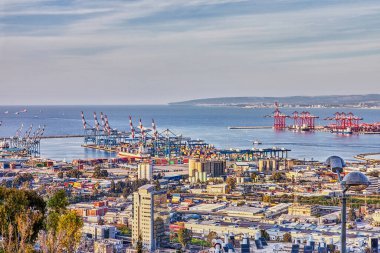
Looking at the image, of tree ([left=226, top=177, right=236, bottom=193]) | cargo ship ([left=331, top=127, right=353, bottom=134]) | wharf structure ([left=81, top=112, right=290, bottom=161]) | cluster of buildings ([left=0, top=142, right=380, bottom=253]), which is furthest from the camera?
cargo ship ([left=331, top=127, right=353, bottom=134])

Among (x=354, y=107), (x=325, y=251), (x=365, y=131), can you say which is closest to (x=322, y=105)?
(x=354, y=107)

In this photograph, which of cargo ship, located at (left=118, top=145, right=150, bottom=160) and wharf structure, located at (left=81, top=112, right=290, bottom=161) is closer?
wharf structure, located at (left=81, top=112, right=290, bottom=161)

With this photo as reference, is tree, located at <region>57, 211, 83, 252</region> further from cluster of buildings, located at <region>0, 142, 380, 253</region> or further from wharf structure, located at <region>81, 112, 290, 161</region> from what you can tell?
wharf structure, located at <region>81, 112, 290, 161</region>

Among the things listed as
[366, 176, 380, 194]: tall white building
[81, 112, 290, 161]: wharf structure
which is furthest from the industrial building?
[366, 176, 380, 194]: tall white building

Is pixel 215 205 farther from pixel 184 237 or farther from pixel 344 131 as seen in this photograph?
pixel 344 131

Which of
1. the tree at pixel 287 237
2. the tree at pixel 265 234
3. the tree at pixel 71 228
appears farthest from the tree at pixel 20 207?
the tree at pixel 287 237

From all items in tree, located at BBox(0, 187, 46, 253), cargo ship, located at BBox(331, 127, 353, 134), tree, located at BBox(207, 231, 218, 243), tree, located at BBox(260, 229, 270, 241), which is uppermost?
tree, located at BBox(0, 187, 46, 253)

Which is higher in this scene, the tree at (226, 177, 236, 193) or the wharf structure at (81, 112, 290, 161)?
the wharf structure at (81, 112, 290, 161)

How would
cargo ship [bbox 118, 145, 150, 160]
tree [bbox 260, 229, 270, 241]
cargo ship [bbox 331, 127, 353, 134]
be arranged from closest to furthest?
tree [bbox 260, 229, 270, 241]
cargo ship [bbox 118, 145, 150, 160]
cargo ship [bbox 331, 127, 353, 134]

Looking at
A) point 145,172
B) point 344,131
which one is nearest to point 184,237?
point 145,172
